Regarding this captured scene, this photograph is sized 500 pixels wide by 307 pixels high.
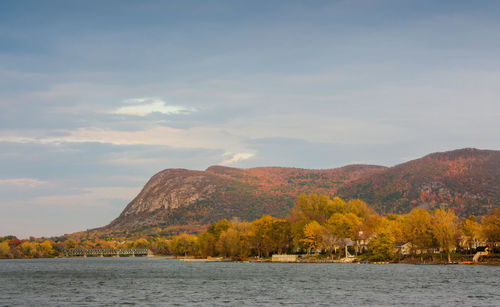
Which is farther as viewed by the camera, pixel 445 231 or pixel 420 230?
pixel 420 230

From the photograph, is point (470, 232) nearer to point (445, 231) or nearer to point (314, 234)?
point (445, 231)

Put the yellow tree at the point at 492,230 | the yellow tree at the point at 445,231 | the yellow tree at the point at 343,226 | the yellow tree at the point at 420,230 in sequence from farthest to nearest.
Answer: the yellow tree at the point at 343,226 → the yellow tree at the point at 420,230 → the yellow tree at the point at 445,231 → the yellow tree at the point at 492,230

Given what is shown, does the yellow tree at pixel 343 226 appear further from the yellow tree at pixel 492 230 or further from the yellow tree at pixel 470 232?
the yellow tree at pixel 492 230

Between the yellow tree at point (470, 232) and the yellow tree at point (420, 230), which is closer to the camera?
the yellow tree at point (420, 230)

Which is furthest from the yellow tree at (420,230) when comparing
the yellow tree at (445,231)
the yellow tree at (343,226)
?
the yellow tree at (343,226)

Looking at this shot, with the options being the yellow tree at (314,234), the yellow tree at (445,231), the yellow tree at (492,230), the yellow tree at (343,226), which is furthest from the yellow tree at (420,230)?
the yellow tree at (314,234)

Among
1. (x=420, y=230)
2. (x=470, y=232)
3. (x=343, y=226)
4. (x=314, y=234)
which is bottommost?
(x=470, y=232)

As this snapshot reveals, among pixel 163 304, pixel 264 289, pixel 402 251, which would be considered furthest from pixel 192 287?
pixel 402 251

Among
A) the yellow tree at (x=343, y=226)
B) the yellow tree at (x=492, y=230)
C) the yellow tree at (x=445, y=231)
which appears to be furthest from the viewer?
the yellow tree at (x=343, y=226)

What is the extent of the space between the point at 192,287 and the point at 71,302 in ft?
96.1

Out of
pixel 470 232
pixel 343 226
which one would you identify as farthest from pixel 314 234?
pixel 470 232

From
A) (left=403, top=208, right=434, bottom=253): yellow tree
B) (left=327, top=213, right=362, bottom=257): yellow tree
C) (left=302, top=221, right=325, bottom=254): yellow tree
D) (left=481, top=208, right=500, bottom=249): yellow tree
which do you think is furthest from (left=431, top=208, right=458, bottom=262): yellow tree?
(left=302, top=221, right=325, bottom=254): yellow tree

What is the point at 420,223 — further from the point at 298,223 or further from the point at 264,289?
the point at 264,289

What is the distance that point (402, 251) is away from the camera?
605 feet
